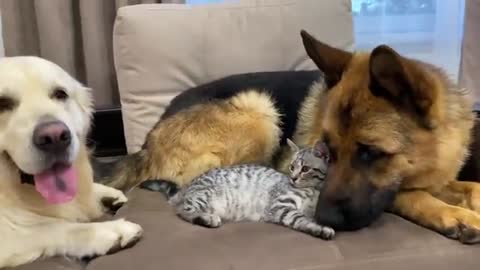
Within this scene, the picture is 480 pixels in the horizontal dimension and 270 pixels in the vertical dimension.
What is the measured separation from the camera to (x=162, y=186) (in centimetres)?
219

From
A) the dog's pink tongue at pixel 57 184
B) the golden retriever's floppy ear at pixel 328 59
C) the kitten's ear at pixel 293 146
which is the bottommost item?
the kitten's ear at pixel 293 146

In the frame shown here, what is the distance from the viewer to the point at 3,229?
1704mm

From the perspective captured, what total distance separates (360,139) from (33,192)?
0.95 m

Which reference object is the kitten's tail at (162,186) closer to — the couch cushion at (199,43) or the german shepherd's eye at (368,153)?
the couch cushion at (199,43)

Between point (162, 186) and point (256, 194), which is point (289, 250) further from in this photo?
point (162, 186)

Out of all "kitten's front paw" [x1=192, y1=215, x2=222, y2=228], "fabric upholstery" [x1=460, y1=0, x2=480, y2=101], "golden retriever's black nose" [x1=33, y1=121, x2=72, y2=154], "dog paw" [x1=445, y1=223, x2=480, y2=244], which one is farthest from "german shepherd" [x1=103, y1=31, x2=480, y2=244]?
"fabric upholstery" [x1=460, y1=0, x2=480, y2=101]

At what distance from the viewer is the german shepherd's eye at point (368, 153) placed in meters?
1.71

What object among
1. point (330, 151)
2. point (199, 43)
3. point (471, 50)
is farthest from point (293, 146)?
point (471, 50)

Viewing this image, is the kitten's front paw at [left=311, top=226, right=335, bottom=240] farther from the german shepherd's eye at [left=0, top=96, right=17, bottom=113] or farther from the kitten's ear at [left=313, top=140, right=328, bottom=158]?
the german shepherd's eye at [left=0, top=96, right=17, bottom=113]

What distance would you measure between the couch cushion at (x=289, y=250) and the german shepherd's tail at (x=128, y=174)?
0.51 metres

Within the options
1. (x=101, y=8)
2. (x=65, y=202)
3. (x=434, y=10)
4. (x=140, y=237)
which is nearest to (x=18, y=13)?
(x=101, y=8)

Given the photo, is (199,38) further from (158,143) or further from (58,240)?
(58,240)

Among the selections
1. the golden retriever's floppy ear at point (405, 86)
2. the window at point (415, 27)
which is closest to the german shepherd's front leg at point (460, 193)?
the golden retriever's floppy ear at point (405, 86)

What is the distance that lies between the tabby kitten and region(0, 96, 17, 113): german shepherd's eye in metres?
0.58
